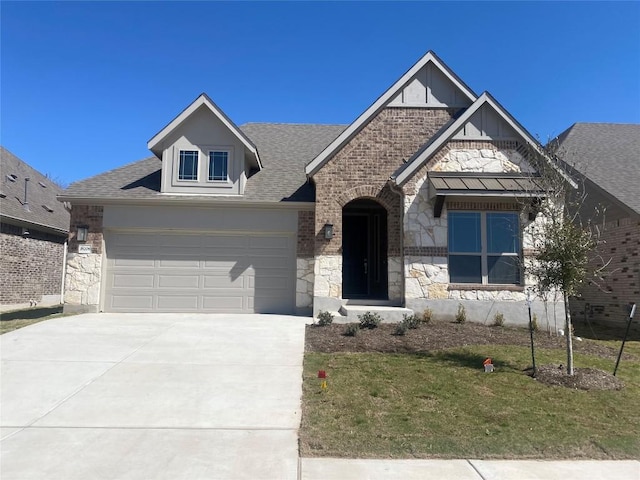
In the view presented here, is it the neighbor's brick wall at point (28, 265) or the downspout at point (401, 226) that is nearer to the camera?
the downspout at point (401, 226)

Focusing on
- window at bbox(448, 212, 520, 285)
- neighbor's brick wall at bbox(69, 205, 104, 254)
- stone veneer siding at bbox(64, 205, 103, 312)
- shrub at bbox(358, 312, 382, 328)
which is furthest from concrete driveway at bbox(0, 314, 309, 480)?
window at bbox(448, 212, 520, 285)

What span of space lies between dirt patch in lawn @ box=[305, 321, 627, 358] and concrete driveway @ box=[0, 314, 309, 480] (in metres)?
0.66

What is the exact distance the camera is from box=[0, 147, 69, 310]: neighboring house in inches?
673

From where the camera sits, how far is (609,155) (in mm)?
15734

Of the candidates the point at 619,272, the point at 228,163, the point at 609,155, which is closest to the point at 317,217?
the point at 228,163

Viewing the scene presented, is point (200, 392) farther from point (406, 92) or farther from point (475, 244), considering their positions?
point (406, 92)

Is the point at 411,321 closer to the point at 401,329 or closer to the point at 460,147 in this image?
the point at 401,329

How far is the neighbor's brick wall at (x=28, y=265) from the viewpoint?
17.0 m

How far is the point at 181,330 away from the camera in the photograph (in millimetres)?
10141

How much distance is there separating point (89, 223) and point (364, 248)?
8547mm

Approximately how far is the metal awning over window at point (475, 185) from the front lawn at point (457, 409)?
417 cm

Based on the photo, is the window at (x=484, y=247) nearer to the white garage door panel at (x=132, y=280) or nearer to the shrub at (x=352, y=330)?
the shrub at (x=352, y=330)

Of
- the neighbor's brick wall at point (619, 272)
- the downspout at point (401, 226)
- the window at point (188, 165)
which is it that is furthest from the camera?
the window at point (188, 165)

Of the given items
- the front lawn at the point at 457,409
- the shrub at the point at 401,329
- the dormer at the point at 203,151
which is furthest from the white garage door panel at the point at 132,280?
the shrub at the point at 401,329
